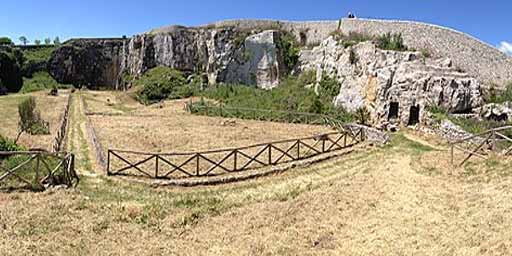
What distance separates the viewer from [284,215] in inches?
487

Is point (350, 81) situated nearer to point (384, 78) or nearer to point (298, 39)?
point (384, 78)

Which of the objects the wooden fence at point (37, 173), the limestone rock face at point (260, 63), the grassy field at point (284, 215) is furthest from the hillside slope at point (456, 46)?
the wooden fence at point (37, 173)

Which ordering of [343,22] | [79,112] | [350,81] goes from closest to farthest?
[350,81] → [79,112] → [343,22]

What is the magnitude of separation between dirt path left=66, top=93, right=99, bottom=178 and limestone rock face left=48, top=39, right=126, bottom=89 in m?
29.6

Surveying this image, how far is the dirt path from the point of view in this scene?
17688mm

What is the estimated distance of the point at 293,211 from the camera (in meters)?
12.6

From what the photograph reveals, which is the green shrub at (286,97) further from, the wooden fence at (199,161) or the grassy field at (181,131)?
the wooden fence at (199,161)

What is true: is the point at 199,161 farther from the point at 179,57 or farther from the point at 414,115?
the point at 179,57

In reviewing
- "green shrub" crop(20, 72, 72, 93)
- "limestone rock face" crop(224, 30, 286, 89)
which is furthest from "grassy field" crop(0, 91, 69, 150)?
"limestone rock face" crop(224, 30, 286, 89)

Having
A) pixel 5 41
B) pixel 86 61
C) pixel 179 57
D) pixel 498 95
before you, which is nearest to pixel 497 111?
pixel 498 95

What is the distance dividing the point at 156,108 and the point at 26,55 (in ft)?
115

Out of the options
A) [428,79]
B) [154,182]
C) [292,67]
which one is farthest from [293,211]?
[292,67]

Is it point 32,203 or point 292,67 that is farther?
point 292,67

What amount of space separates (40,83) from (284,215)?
2266 inches
